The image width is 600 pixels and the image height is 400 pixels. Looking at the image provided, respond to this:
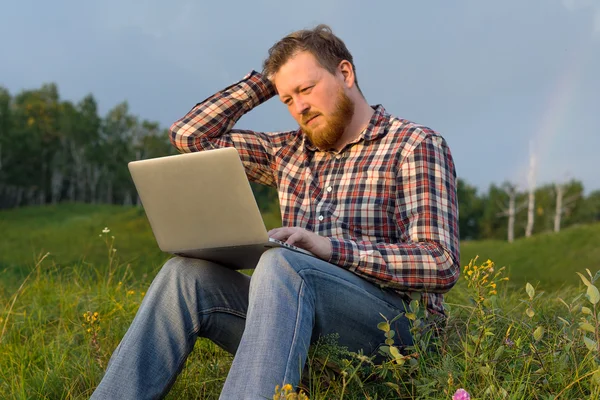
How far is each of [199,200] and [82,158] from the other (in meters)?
37.6

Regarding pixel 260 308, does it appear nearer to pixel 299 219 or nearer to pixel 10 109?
pixel 299 219

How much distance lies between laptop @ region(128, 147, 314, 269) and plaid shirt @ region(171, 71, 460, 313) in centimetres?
33

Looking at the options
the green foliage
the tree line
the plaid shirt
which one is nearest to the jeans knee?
the plaid shirt

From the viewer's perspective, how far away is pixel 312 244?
7.15 ft

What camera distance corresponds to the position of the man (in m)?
1.96

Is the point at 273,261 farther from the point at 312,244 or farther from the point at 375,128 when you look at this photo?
the point at 375,128

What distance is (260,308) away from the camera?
193cm

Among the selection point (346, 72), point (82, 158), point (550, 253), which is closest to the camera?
point (346, 72)

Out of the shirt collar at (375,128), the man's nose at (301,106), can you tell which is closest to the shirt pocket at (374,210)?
the shirt collar at (375,128)

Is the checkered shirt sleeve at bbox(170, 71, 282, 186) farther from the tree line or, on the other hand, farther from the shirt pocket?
the tree line

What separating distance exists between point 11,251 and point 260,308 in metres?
10.1

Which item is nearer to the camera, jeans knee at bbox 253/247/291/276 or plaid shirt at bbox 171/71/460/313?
jeans knee at bbox 253/247/291/276

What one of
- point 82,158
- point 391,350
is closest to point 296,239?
point 391,350

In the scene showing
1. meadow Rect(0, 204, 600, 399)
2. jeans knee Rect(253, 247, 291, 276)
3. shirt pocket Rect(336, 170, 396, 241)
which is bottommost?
meadow Rect(0, 204, 600, 399)
